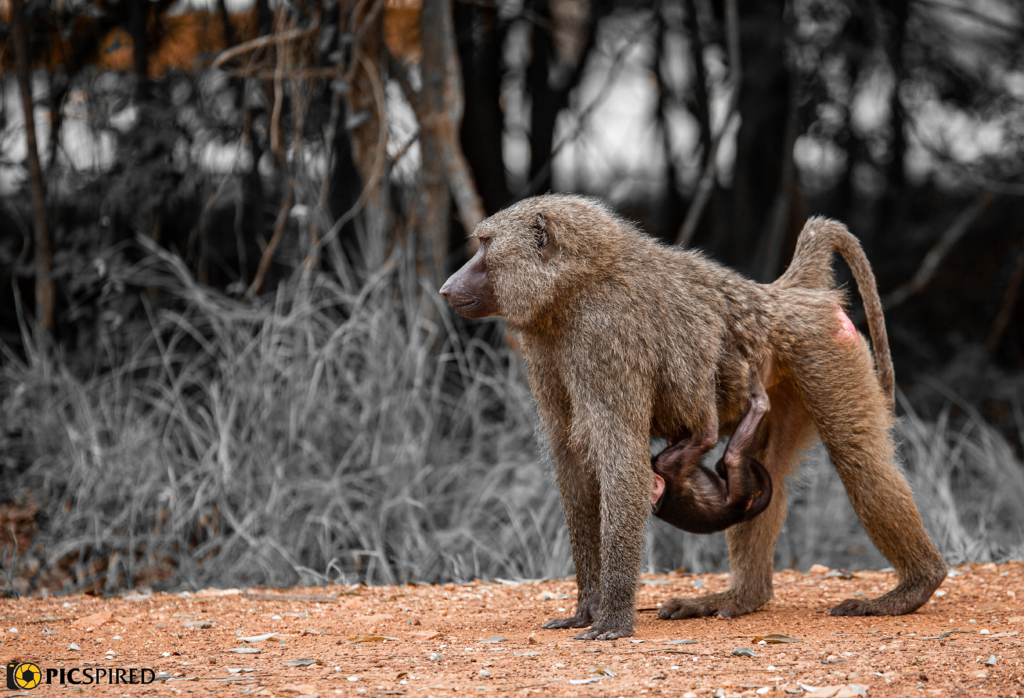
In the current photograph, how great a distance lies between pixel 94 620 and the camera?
2980 mm

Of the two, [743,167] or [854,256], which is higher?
[743,167]

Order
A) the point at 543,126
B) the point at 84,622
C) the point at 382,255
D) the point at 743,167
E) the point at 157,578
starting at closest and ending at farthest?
the point at 84,622, the point at 157,578, the point at 382,255, the point at 743,167, the point at 543,126

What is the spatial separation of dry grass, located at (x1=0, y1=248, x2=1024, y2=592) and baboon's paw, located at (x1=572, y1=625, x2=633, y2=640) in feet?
4.58

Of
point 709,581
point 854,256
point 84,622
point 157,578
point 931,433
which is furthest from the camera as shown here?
point 931,433

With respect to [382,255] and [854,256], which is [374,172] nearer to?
[382,255]

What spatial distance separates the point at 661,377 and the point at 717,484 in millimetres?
420

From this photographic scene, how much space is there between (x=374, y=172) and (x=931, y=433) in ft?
11.9

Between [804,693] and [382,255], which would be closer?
[804,693]

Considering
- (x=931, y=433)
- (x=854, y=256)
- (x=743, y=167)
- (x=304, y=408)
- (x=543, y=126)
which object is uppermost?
(x=543, y=126)

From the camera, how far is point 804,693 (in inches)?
79.7

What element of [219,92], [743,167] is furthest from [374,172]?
[743,167]

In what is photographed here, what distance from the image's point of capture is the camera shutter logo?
2.24m

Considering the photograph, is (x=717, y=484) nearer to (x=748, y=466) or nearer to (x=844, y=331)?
(x=748, y=466)

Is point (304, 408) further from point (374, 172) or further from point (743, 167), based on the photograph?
point (743, 167)
